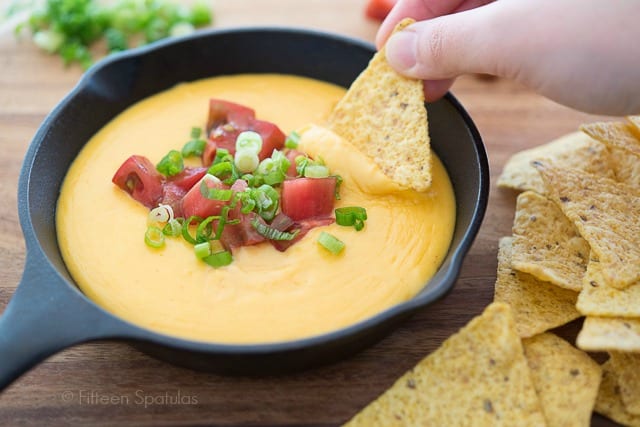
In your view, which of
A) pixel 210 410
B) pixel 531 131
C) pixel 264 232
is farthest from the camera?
pixel 531 131

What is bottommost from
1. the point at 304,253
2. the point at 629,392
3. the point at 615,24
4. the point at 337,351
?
the point at 629,392

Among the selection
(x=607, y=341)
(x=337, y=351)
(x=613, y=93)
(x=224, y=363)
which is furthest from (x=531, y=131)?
(x=224, y=363)

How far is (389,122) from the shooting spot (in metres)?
3.60

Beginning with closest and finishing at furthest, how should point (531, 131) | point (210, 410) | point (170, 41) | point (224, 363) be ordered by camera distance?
1. point (224, 363)
2. point (210, 410)
3. point (170, 41)
4. point (531, 131)

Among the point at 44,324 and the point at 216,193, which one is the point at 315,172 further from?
the point at 44,324

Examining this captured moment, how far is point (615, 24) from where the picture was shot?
2.97m

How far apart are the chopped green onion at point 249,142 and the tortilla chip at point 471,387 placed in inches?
53.4

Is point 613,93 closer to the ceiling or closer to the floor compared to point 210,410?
closer to the ceiling

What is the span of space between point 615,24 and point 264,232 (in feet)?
5.56

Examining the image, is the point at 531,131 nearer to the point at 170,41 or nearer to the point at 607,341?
the point at 607,341

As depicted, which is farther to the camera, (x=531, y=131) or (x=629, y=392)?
(x=531, y=131)

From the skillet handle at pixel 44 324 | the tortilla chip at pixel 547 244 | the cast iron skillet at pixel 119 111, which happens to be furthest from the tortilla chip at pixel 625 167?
the skillet handle at pixel 44 324

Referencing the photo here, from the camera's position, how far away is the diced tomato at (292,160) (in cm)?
359

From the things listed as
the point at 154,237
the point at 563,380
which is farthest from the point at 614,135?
the point at 154,237
